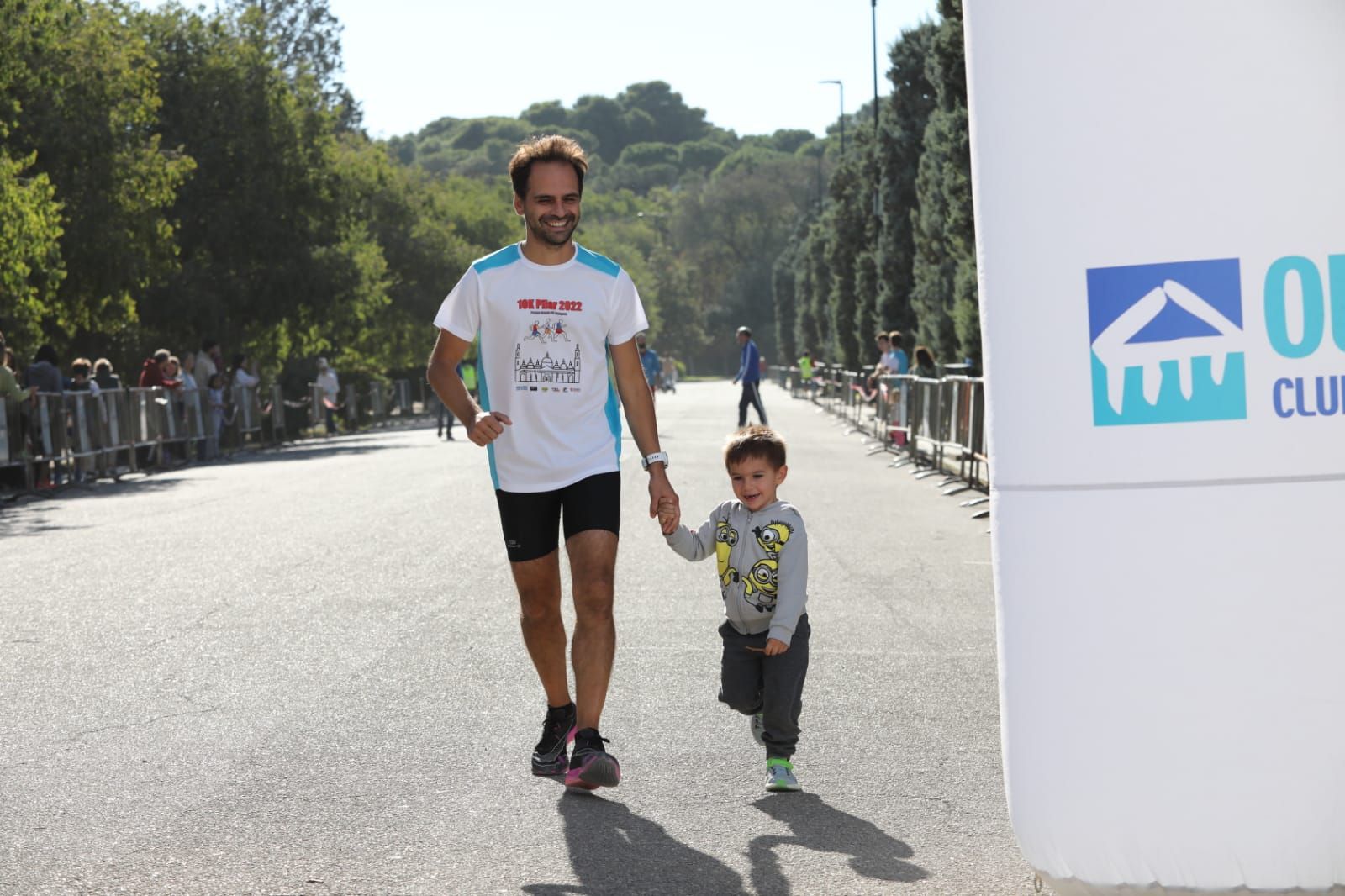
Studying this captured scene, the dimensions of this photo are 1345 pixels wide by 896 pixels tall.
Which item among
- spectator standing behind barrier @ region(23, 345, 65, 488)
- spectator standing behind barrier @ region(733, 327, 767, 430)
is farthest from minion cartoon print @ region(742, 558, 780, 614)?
spectator standing behind barrier @ region(733, 327, 767, 430)

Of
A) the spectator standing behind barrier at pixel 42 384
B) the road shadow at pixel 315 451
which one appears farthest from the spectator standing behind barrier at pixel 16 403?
the road shadow at pixel 315 451

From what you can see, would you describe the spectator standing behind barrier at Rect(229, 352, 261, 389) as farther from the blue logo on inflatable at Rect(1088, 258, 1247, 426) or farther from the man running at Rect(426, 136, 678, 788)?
the blue logo on inflatable at Rect(1088, 258, 1247, 426)

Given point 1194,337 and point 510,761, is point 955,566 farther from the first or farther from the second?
point 1194,337

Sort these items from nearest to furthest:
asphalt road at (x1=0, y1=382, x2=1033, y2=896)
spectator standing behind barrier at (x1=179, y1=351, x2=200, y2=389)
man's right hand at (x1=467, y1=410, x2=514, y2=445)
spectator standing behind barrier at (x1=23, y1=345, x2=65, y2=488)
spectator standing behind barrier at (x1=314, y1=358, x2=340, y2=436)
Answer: asphalt road at (x1=0, y1=382, x2=1033, y2=896) → man's right hand at (x1=467, y1=410, x2=514, y2=445) → spectator standing behind barrier at (x1=23, y1=345, x2=65, y2=488) → spectator standing behind barrier at (x1=179, y1=351, x2=200, y2=389) → spectator standing behind barrier at (x1=314, y1=358, x2=340, y2=436)

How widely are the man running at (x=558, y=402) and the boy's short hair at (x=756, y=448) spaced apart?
23 cm

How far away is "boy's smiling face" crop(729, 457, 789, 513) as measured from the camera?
613 cm

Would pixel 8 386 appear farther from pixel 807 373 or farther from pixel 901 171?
pixel 807 373

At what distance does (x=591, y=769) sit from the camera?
239 inches

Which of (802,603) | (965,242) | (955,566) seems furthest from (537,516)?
(965,242)

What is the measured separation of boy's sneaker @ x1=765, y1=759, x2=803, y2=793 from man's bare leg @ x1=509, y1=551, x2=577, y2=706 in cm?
72

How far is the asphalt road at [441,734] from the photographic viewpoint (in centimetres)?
531

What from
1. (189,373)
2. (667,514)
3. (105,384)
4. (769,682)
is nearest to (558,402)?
(667,514)

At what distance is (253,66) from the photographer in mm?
45312

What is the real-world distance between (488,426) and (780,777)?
4.85 feet
